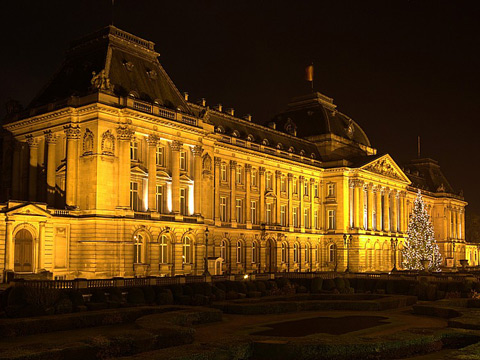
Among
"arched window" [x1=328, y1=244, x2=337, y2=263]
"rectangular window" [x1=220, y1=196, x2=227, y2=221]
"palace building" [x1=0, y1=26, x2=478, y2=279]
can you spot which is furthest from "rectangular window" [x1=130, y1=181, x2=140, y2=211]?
"arched window" [x1=328, y1=244, x2=337, y2=263]

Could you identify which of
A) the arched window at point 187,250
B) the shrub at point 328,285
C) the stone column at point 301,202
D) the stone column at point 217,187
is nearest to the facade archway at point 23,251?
the arched window at point 187,250

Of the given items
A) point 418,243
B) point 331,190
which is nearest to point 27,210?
point 331,190

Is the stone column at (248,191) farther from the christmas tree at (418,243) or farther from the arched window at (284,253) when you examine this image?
the christmas tree at (418,243)

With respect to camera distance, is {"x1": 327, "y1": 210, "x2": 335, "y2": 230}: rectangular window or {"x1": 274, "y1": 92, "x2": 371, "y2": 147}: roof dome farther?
{"x1": 274, "y1": 92, "x2": 371, "y2": 147}: roof dome

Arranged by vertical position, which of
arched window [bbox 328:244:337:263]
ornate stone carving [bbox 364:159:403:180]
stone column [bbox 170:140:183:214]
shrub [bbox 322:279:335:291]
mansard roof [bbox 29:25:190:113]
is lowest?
shrub [bbox 322:279:335:291]

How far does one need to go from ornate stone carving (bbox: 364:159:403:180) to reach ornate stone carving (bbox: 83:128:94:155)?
49940 mm

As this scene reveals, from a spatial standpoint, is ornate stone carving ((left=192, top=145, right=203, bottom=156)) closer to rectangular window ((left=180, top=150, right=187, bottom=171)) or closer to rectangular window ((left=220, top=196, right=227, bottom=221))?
rectangular window ((left=180, top=150, right=187, bottom=171))

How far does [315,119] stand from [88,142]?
4975 cm

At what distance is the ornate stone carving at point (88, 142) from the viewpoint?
174 ft

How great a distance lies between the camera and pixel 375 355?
912 inches

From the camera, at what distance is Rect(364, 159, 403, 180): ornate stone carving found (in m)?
94.7

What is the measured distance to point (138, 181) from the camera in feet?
183

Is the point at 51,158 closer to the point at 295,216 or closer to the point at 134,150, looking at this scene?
the point at 134,150

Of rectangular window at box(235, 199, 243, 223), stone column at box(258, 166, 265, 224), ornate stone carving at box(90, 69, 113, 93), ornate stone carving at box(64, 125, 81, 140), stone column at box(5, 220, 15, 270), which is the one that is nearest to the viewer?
stone column at box(5, 220, 15, 270)
